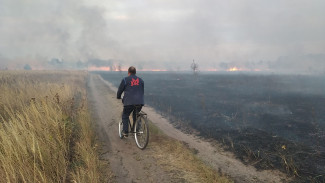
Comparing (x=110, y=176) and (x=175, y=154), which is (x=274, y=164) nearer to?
(x=175, y=154)

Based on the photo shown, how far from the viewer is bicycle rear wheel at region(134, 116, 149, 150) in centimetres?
664

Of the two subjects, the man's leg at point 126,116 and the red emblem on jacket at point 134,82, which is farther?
the man's leg at point 126,116

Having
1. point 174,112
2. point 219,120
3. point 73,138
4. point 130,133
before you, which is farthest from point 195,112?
point 73,138

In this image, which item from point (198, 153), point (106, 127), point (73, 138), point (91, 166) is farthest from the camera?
point (106, 127)

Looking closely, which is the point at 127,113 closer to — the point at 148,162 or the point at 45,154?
the point at 148,162

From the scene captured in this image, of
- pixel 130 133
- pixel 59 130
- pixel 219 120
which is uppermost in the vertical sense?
pixel 59 130

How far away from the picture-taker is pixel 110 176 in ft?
16.0

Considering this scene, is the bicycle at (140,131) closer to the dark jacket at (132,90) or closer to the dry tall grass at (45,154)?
the dark jacket at (132,90)

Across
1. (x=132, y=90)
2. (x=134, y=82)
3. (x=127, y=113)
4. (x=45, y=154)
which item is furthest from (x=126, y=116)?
(x=45, y=154)

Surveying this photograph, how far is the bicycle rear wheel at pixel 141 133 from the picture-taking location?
664cm

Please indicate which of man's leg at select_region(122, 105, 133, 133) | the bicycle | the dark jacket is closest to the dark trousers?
man's leg at select_region(122, 105, 133, 133)

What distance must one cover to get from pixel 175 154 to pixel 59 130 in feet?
12.4

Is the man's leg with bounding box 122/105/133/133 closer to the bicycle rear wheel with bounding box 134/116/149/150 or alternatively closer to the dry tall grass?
the bicycle rear wheel with bounding box 134/116/149/150

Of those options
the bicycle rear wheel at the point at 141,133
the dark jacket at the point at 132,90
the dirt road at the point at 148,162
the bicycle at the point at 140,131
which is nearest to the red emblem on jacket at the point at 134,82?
the dark jacket at the point at 132,90
